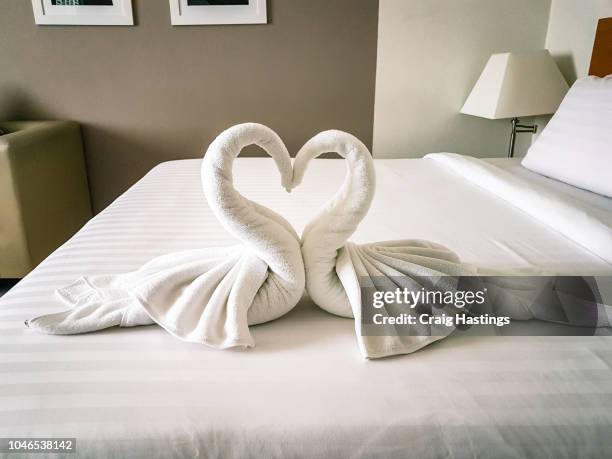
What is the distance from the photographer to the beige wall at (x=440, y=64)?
253 cm

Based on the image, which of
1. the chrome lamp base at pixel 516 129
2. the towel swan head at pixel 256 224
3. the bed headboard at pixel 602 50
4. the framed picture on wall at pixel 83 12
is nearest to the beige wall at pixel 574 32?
the bed headboard at pixel 602 50

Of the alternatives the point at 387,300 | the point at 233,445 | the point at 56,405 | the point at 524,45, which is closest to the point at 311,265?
the point at 387,300

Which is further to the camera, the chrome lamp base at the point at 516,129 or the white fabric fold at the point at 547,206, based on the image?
the chrome lamp base at the point at 516,129

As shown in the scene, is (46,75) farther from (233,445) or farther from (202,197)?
(233,445)

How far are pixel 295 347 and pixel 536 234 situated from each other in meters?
0.80

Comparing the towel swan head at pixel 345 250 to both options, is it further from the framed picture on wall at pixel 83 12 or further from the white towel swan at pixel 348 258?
the framed picture on wall at pixel 83 12

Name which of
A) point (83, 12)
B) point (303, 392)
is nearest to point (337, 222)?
point (303, 392)

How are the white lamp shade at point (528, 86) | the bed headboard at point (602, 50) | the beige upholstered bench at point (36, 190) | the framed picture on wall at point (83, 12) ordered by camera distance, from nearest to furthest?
the bed headboard at point (602, 50) < the beige upholstered bench at point (36, 190) < the white lamp shade at point (528, 86) < the framed picture on wall at point (83, 12)

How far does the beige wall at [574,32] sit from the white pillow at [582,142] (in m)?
0.67

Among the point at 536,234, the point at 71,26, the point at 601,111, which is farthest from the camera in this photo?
the point at 71,26

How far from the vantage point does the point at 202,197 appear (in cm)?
155

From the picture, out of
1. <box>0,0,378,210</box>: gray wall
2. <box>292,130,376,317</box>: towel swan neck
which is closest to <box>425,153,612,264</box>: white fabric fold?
<box>292,130,376,317</box>: towel swan neck

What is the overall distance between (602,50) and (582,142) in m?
0.83

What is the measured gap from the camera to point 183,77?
260 centimetres
